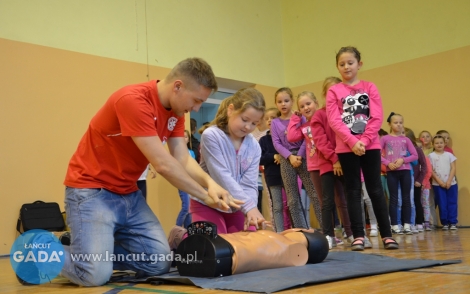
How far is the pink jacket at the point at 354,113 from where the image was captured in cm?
328

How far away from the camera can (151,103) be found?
2.33m

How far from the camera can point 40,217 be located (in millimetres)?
5129

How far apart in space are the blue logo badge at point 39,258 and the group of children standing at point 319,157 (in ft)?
2.63

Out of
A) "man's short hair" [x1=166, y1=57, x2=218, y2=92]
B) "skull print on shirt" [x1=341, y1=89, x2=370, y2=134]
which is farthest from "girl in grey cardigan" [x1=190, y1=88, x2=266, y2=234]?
"skull print on shirt" [x1=341, y1=89, x2=370, y2=134]

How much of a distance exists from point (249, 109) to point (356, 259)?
37.3 inches

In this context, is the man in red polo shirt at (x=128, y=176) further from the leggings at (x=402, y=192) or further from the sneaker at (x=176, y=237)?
the leggings at (x=402, y=192)

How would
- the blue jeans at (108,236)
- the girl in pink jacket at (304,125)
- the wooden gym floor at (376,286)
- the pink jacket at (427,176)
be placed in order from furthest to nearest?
the pink jacket at (427,176) < the girl in pink jacket at (304,125) < the blue jeans at (108,236) < the wooden gym floor at (376,286)

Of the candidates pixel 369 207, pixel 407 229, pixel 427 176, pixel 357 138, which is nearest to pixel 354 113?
pixel 357 138

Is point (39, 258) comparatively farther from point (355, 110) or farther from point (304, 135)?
point (304, 135)

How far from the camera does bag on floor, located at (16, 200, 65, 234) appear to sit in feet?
16.5

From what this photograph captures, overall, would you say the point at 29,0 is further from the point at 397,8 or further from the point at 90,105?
the point at 397,8

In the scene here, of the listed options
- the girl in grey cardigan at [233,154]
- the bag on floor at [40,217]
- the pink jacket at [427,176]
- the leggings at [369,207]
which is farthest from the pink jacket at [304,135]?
the bag on floor at [40,217]

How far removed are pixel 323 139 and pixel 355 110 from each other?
1.49 ft

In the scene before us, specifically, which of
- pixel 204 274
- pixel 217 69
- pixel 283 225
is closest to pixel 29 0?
pixel 217 69
